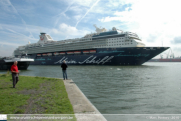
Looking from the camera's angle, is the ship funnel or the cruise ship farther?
the ship funnel

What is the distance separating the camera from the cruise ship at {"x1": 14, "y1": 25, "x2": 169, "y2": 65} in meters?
33.4

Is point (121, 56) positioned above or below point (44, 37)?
below

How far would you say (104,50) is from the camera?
36438mm

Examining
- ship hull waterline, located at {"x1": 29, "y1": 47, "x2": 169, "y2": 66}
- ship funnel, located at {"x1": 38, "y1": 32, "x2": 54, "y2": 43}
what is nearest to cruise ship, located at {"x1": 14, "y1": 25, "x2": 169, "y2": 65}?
ship hull waterline, located at {"x1": 29, "y1": 47, "x2": 169, "y2": 66}

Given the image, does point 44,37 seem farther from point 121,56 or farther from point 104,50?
point 121,56

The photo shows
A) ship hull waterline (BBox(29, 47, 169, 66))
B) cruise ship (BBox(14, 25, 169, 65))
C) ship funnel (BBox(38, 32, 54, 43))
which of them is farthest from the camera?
ship funnel (BBox(38, 32, 54, 43))

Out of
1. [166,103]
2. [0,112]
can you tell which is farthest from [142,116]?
[0,112]

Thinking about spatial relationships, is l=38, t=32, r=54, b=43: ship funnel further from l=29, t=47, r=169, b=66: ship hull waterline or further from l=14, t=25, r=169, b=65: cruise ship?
l=29, t=47, r=169, b=66: ship hull waterline

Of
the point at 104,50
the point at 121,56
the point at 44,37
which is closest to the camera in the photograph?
the point at 121,56

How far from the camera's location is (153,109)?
5.18 metres

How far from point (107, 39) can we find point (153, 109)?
114 feet

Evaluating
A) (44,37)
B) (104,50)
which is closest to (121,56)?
(104,50)

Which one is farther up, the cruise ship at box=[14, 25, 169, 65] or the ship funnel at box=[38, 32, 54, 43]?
the ship funnel at box=[38, 32, 54, 43]

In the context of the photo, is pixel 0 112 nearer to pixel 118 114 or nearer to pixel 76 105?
pixel 76 105
